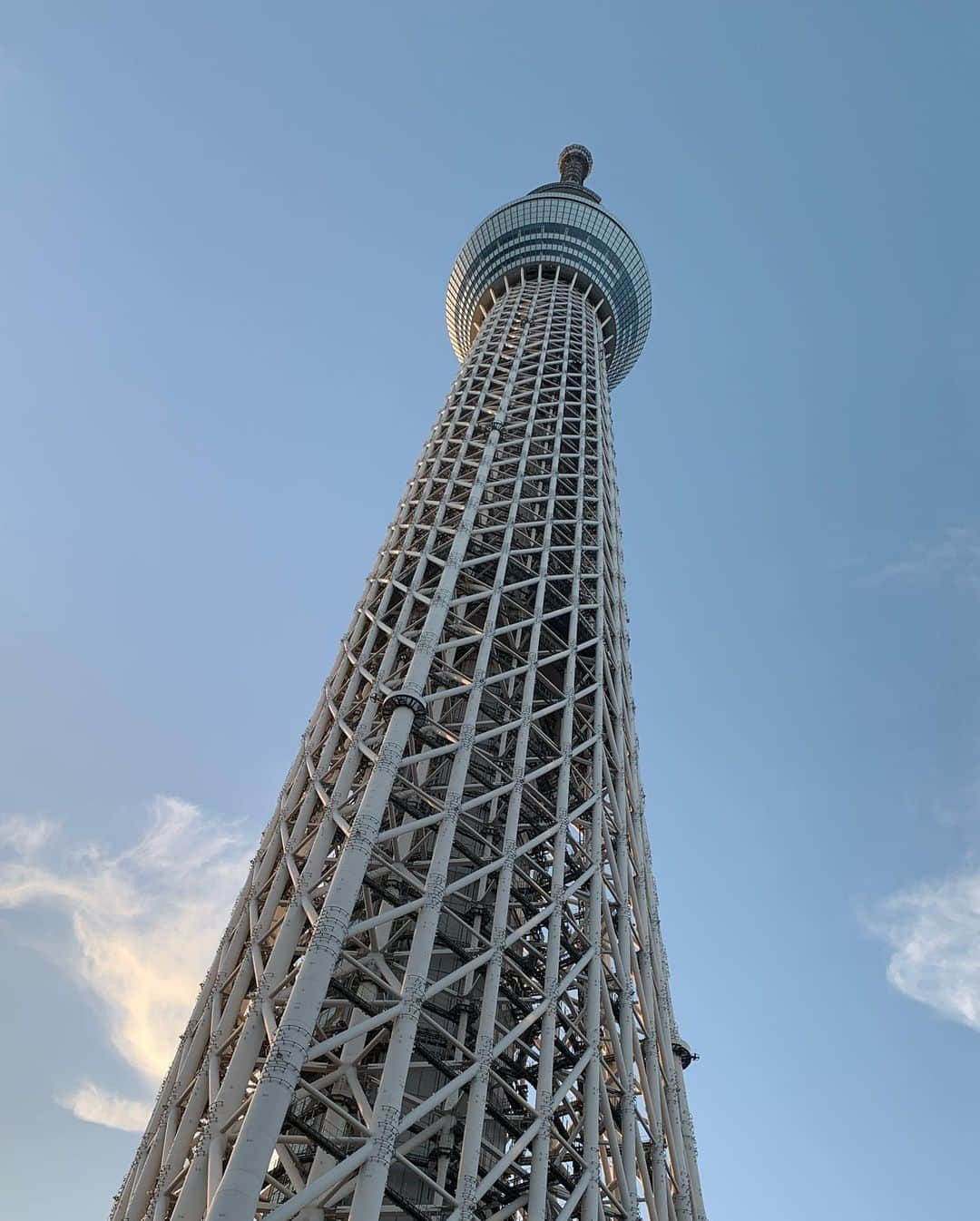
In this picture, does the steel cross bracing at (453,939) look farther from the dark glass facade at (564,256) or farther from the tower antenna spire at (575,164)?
the tower antenna spire at (575,164)

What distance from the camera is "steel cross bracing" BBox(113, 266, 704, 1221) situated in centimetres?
2139

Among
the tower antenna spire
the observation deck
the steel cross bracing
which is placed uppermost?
the tower antenna spire

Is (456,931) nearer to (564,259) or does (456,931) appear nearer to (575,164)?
(564,259)

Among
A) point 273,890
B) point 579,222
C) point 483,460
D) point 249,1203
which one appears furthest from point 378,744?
point 579,222

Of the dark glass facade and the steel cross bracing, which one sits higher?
the dark glass facade

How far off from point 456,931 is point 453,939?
2.07ft

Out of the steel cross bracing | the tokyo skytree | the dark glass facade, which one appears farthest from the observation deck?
the steel cross bracing

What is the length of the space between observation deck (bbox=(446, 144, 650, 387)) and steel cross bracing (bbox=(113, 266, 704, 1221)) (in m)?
30.5

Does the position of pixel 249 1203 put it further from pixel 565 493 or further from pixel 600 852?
pixel 565 493

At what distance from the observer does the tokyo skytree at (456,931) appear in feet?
70.5

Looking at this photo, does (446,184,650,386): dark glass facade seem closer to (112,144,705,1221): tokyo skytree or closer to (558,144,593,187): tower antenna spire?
(558,144,593,187): tower antenna spire

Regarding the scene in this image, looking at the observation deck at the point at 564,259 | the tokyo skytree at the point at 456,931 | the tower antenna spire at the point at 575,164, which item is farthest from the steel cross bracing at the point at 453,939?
the tower antenna spire at the point at 575,164

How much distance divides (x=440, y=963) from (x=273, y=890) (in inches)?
209

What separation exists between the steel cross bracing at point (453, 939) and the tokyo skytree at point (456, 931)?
0.28ft
